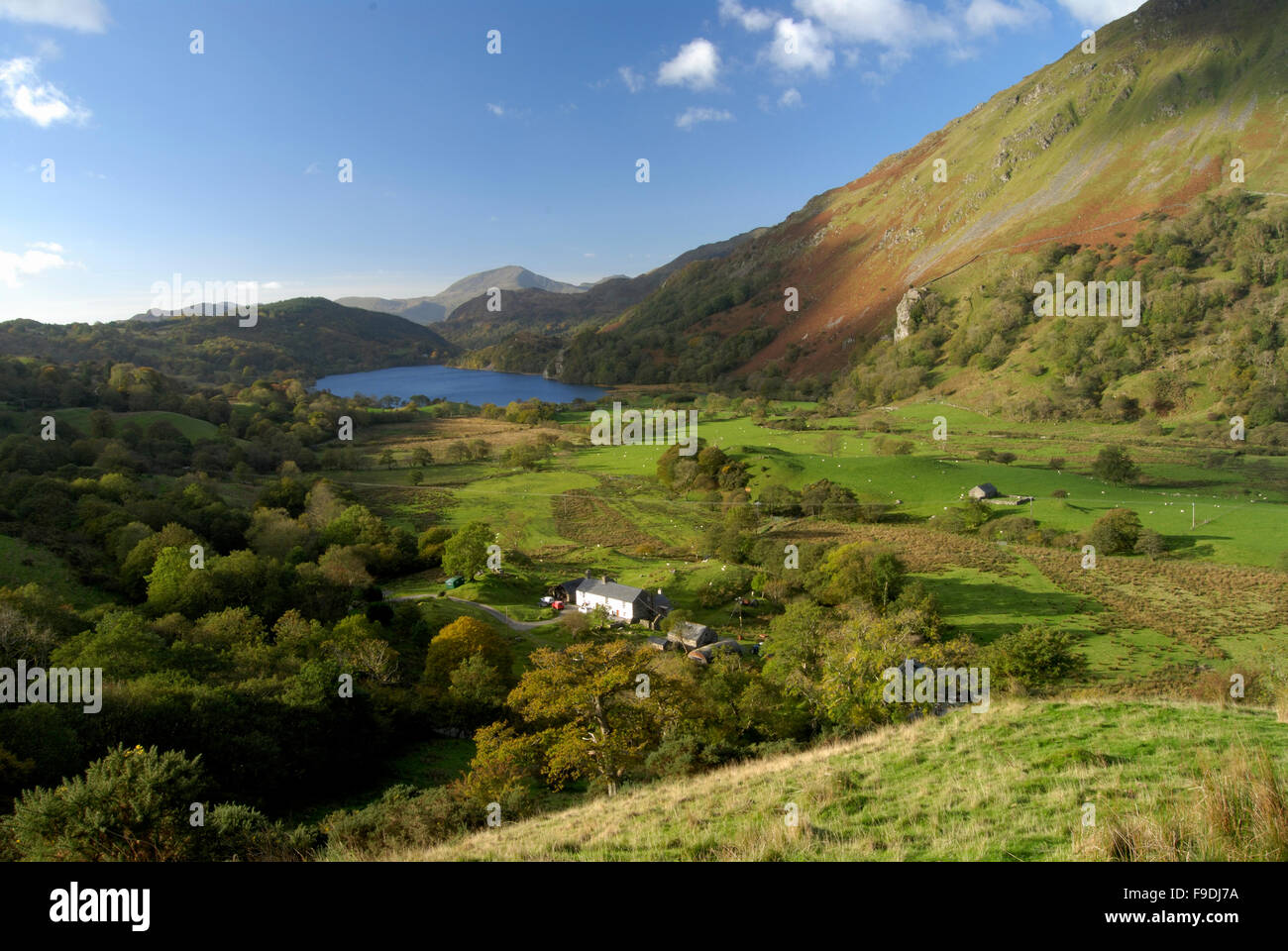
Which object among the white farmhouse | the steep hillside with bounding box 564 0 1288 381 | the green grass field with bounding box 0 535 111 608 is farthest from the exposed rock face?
the green grass field with bounding box 0 535 111 608

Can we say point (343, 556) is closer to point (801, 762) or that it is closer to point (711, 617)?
point (711, 617)

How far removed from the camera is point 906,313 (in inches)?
4788

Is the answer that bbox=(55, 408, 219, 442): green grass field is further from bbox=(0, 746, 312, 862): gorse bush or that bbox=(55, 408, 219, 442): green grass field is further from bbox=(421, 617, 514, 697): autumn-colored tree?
bbox=(0, 746, 312, 862): gorse bush

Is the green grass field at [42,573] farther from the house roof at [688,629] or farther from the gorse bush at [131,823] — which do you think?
the house roof at [688,629]

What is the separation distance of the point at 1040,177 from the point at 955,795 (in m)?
158

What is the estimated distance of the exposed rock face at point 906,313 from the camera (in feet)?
397

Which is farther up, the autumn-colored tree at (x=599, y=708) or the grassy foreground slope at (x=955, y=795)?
the grassy foreground slope at (x=955, y=795)

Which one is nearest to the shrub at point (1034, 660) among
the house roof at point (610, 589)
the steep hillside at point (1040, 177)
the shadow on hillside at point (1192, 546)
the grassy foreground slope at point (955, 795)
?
the grassy foreground slope at point (955, 795)

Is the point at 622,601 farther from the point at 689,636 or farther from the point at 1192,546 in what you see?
the point at 1192,546

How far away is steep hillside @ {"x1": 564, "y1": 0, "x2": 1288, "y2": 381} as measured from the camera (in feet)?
346

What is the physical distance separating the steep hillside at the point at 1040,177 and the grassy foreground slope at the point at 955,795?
12349cm

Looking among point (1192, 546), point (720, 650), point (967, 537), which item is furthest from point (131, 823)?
point (1192, 546)

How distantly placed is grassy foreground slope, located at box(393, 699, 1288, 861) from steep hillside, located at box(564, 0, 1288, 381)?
12349 cm

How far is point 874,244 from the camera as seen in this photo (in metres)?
162
